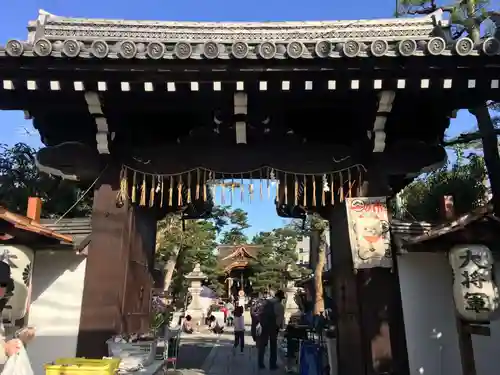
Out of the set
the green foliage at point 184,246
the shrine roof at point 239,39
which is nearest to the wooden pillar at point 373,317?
the shrine roof at point 239,39

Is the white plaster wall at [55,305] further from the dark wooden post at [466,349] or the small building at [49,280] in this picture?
Answer: the dark wooden post at [466,349]

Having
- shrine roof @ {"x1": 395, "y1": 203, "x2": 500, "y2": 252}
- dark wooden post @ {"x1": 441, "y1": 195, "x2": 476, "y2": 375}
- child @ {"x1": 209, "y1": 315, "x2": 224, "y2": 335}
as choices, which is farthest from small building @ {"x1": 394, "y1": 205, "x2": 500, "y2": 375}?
child @ {"x1": 209, "y1": 315, "x2": 224, "y2": 335}

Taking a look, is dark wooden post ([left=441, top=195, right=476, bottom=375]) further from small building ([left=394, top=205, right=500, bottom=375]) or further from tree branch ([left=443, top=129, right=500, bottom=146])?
tree branch ([left=443, top=129, right=500, bottom=146])

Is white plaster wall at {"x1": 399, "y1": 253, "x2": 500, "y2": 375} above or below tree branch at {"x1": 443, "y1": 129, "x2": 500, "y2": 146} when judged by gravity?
below

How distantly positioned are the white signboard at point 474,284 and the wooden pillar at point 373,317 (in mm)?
989

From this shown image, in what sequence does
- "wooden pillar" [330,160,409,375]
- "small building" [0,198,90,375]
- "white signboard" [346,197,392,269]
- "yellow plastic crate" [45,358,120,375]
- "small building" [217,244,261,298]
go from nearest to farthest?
"yellow plastic crate" [45,358,120,375] → "small building" [0,198,90,375] → "wooden pillar" [330,160,409,375] → "white signboard" [346,197,392,269] → "small building" [217,244,261,298]

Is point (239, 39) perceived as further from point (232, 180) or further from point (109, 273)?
point (109, 273)

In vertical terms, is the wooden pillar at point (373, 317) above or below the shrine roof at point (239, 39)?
below

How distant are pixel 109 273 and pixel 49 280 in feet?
3.64

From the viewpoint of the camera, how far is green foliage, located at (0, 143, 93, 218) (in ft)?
38.7

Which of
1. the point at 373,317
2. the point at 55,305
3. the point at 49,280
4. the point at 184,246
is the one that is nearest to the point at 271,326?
the point at 373,317

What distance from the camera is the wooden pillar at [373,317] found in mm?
6238

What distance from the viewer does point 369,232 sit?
6.58 meters

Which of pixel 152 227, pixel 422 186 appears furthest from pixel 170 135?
pixel 422 186
